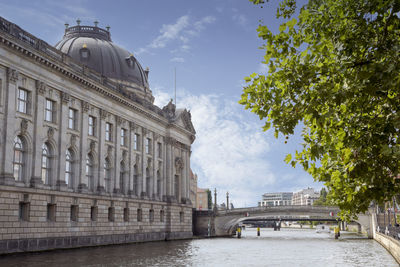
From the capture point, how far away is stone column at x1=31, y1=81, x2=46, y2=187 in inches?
1532

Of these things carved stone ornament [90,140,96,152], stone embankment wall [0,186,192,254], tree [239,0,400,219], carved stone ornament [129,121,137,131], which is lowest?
stone embankment wall [0,186,192,254]

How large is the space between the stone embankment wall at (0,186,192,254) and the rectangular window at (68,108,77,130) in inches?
246

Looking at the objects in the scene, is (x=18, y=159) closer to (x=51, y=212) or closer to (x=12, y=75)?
(x=51, y=212)

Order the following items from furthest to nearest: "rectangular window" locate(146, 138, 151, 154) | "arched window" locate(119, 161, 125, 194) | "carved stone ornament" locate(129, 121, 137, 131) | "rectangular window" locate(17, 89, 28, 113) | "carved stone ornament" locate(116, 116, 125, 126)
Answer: "rectangular window" locate(146, 138, 151, 154) → "carved stone ornament" locate(129, 121, 137, 131) → "arched window" locate(119, 161, 125, 194) → "carved stone ornament" locate(116, 116, 125, 126) → "rectangular window" locate(17, 89, 28, 113)

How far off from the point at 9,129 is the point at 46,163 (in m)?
5.94

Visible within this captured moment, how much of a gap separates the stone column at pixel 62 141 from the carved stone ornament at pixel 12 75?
6450 mm

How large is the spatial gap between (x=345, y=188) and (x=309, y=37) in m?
4.47

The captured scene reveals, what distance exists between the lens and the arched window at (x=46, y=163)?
4091cm

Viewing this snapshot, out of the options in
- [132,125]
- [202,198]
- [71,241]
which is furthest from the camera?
[202,198]

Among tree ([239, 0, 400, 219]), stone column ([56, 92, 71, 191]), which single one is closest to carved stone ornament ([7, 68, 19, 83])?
stone column ([56, 92, 71, 191])

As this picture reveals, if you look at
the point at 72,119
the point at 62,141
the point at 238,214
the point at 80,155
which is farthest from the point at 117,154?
the point at 238,214

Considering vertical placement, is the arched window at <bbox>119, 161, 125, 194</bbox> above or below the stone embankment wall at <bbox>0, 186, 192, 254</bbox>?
above

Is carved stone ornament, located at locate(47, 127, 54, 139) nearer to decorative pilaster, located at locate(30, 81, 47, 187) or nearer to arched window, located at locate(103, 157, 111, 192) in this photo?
decorative pilaster, located at locate(30, 81, 47, 187)

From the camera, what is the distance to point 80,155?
45719 mm
